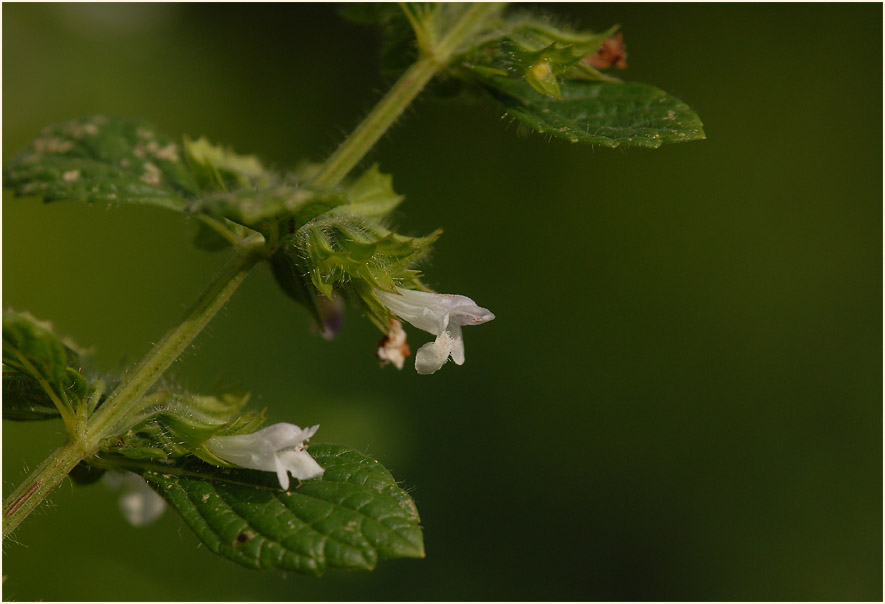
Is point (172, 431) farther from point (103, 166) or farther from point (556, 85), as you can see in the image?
point (556, 85)

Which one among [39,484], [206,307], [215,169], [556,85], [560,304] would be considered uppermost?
[560,304]

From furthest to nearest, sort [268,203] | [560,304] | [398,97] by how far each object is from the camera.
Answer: [560,304], [398,97], [268,203]

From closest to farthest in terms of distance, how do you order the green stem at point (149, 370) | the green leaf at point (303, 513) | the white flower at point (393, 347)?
the green leaf at point (303, 513)
the green stem at point (149, 370)
the white flower at point (393, 347)

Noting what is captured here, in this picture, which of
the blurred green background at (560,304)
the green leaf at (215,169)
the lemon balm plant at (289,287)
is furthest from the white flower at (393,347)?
the blurred green background at (560,304)

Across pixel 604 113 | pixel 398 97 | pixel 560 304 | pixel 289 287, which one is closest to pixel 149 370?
pixel 289 287

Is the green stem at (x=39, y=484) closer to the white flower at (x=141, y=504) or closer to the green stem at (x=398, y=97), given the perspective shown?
the white flower at (x=141, y=504)

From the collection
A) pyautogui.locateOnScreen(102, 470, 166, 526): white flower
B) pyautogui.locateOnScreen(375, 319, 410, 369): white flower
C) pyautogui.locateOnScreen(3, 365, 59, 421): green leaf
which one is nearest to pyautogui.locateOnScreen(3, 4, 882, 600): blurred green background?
pyautogui.locateOnScreen(102, 470, 166, 526): white flower
